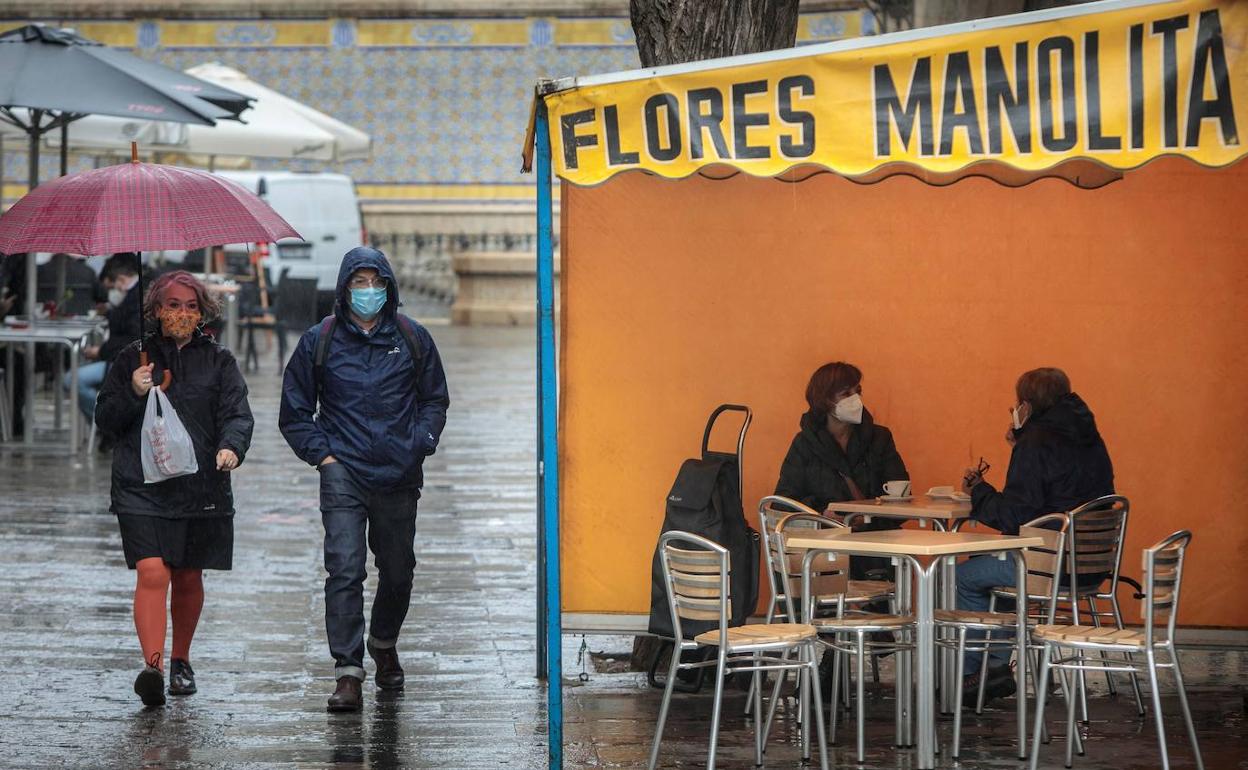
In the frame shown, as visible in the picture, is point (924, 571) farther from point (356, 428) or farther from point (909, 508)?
point (356, 428)

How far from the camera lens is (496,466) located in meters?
14.0

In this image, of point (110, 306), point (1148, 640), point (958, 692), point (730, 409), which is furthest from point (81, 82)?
point (1148, 640)

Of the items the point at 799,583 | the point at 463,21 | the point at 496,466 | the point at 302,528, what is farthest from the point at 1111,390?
the point at 463,21

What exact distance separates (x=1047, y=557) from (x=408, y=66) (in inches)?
1050

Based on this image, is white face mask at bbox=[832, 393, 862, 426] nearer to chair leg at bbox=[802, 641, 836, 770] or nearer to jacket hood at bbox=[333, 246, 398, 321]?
chair leg at bbox=[802, 641, 836, 770]

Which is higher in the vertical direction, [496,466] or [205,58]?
[205,58]

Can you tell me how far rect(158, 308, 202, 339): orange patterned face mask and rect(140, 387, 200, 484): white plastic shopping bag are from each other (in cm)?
27

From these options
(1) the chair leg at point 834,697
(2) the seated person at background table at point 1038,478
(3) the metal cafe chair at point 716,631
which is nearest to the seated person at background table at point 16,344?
(1) the chair leg at point 834,697

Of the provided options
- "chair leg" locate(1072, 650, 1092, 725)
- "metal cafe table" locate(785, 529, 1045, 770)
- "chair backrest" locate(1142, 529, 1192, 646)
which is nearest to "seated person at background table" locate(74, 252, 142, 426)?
"metal cafe table" locate(785, 529, 1045, 770)

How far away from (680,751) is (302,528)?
17.3ft

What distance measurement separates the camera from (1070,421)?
709cm

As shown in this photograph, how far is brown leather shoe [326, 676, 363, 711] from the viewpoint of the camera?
6695mm

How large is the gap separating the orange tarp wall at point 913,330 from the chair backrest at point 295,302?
42.8 feet

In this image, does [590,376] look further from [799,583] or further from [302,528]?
[302,528]
